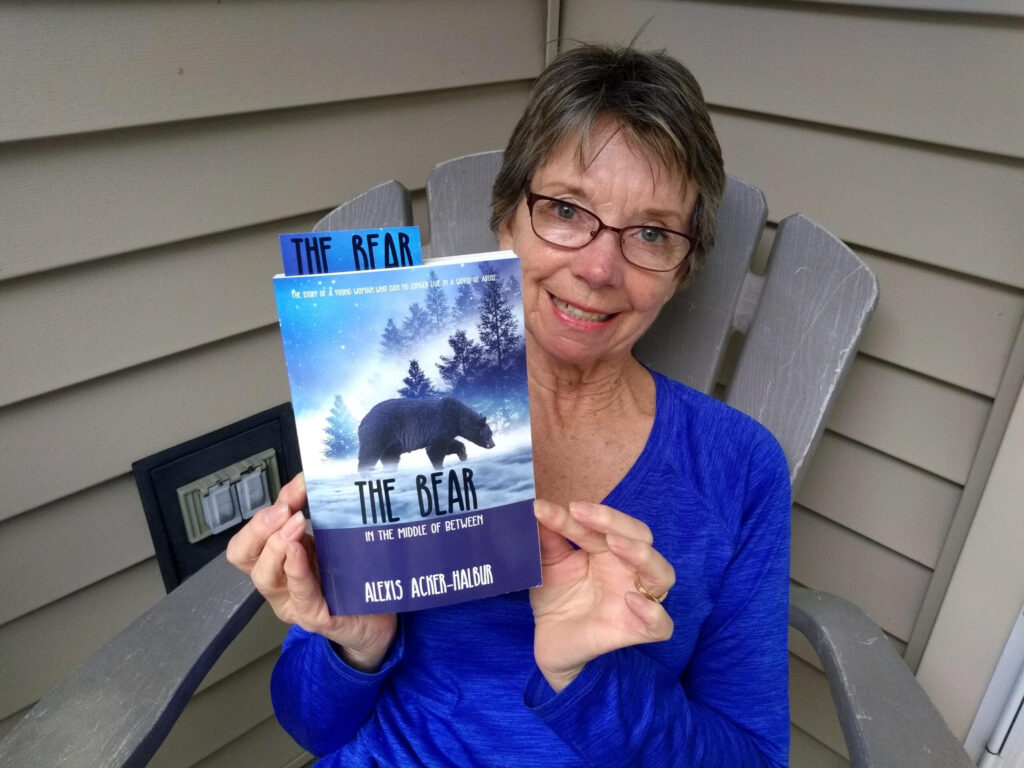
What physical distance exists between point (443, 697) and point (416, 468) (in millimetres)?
479

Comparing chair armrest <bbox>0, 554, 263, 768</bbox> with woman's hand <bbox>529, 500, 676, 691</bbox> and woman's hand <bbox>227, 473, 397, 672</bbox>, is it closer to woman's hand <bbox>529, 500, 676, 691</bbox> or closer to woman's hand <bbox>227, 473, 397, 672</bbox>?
Result: woman's hand <bbox>227, 473, 397, 672</bbox>

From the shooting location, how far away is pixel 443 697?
106 cm

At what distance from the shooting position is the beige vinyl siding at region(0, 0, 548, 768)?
1039mm

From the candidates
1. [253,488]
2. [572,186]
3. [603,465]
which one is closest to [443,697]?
[603,465]

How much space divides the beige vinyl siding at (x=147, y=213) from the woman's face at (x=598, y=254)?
0.50 metres

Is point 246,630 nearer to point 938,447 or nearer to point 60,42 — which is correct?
point 60,42

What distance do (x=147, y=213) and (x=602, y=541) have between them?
2.75 feet

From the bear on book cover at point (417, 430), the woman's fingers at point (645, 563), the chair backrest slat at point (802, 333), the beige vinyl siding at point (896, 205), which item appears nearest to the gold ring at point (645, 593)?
the woman's fingers at point (645, 563)

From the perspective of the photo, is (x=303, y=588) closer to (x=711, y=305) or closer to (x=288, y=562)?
(x=288, y=562)

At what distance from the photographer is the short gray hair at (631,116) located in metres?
0.94

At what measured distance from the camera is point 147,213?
1145mm

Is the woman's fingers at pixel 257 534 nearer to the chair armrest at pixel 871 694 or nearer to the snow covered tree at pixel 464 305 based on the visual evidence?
the snow covered tree at pixel 464 305

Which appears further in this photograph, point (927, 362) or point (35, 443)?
point (927, 362)

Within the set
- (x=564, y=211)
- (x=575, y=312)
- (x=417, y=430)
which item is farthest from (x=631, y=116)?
(x=417, y=430)
